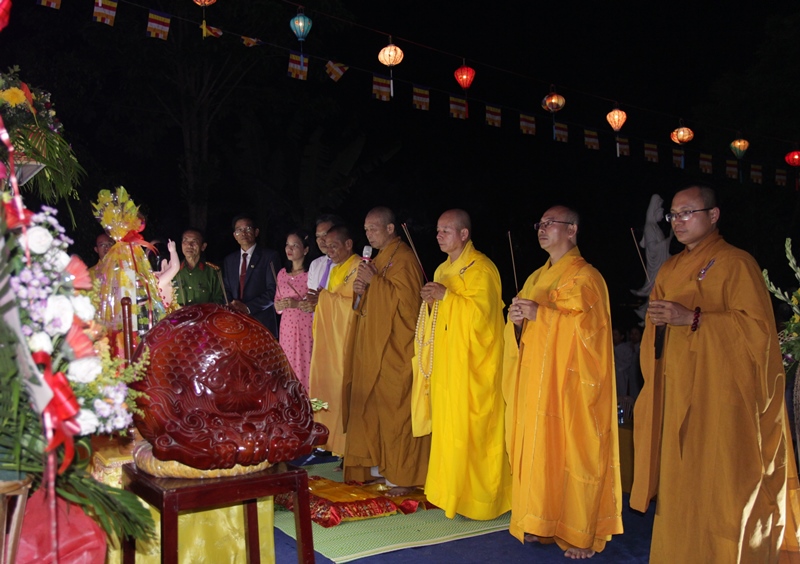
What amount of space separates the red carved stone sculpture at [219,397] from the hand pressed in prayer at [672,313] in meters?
1.89

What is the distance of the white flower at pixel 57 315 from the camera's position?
1854 mm

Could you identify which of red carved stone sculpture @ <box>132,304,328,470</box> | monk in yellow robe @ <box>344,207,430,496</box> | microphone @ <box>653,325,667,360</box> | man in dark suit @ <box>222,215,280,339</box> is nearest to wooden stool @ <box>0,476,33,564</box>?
red carved stone sculpture @ <box>132,304,328,470</box>

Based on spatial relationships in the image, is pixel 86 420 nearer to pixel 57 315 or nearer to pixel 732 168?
pixel 57 315

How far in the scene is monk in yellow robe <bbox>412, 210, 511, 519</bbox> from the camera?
16.0ft

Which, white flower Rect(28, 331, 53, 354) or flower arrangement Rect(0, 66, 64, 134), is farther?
flower arrangement Rect(0, 66, 64, 134)

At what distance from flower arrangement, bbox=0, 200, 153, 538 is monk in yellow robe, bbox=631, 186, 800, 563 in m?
2.70

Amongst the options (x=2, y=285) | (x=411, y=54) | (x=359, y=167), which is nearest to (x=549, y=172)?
(x=411, y=54)

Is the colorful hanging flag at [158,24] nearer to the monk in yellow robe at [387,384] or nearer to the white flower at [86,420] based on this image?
the monk in yellow robe at [387,384]

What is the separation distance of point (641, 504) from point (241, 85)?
12393 millimetres

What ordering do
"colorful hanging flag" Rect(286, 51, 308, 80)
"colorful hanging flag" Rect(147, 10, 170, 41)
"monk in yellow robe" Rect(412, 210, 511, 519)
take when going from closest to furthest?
"monk in yellow robe" Rect(412, 210, 511, 519)
"colorful hanging flag" Rect(147, 10, 170, 41)
"colorful hanging flag" Rect(286, 51, 308, 80)

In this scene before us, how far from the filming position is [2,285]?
5.94 ft

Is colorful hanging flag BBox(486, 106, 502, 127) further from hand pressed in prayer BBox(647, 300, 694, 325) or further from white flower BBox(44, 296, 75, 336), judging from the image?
white flower BBox(44, 296, 75, 336)

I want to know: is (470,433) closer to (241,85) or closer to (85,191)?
(85,191)

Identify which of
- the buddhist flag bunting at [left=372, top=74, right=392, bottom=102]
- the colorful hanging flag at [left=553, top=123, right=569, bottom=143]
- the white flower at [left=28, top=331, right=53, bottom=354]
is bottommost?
the white flower at [left=28, top=331, right=53, bottom=354]
